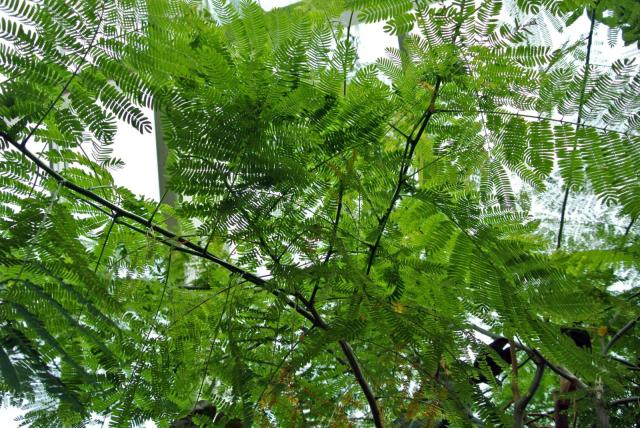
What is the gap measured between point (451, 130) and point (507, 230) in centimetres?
29

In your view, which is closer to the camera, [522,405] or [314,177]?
[314,177]

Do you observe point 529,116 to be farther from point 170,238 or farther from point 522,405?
point 522,405

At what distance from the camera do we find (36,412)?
1.59 metres

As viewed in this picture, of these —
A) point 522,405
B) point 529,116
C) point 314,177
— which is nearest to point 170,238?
point 314,177

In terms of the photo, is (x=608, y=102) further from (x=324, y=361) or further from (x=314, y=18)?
(x=324, y=361)

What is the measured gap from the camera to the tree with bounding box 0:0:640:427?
1.28 m

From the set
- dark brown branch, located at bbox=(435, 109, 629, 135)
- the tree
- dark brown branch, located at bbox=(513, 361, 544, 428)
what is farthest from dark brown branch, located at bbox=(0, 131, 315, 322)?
dark brown branch, located at bbox=(513, 361, 544, 428)

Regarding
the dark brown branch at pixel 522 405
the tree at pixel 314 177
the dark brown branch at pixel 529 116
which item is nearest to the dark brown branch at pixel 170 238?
the tree at pixel 314 177

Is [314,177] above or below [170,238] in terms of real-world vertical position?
above

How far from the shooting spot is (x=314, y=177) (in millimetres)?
1384

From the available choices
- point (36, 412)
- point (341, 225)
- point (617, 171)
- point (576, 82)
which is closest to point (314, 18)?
point (341, 225)

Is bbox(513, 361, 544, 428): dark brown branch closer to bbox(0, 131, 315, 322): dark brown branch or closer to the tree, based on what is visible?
the tree

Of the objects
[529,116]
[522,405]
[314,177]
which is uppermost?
[529,116]

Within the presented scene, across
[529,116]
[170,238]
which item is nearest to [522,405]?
[529,116]
